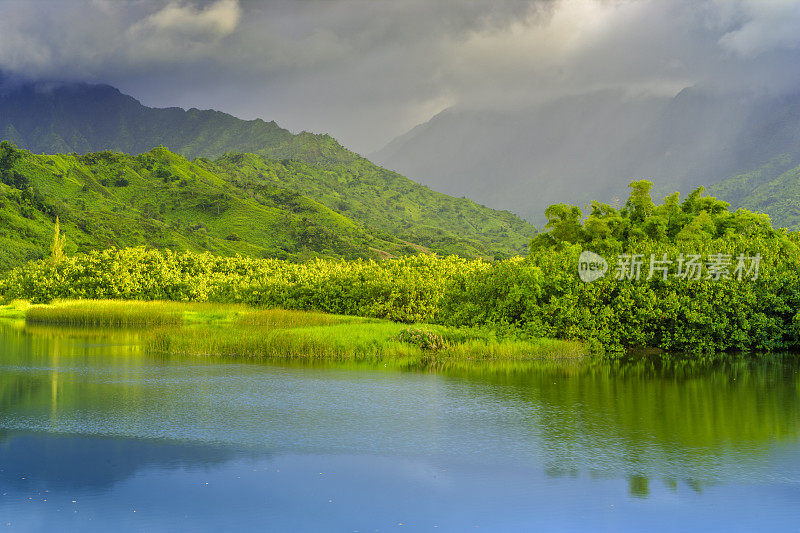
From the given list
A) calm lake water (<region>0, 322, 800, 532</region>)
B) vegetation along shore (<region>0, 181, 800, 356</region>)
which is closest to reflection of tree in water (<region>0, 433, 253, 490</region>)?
calm lake water (<region>0, 322, 800, 532</region>)

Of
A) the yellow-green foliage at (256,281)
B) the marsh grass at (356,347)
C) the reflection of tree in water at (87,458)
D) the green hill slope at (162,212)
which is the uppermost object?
the green hill slope at (162,212)

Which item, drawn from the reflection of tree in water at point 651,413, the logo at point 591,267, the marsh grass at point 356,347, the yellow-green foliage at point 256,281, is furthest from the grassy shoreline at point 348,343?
the logo at point 591,267

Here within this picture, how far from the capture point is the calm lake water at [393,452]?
11594mm

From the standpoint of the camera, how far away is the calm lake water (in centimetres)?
1159

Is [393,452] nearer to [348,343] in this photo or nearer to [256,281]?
[348,343]

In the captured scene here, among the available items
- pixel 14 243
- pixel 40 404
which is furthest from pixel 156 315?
pixel 14 243

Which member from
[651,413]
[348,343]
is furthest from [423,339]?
[651,413]

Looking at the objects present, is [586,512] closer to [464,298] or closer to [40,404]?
[40,404]

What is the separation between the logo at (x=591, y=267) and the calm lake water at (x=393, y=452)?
8.16m

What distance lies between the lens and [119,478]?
13.2 m

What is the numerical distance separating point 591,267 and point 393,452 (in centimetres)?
2055

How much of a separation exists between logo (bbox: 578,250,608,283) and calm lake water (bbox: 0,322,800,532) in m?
8.16

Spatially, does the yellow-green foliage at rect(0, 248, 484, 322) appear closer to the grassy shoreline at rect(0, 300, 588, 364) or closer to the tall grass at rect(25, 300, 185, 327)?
the grassy shoreline at rect(0, 300, 588, 364)

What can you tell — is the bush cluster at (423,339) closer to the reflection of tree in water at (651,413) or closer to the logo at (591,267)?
the reflection of tree in water at (651,413)
